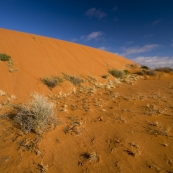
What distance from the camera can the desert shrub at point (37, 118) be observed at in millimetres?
4461

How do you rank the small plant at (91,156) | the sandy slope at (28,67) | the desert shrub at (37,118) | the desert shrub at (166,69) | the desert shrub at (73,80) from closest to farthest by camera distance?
the small plant at (91,156)
the desert shrub at (37,118)
the sandy slope at (28,67)
the desert shrub at (73,80)
the desert shrub at (166,69)

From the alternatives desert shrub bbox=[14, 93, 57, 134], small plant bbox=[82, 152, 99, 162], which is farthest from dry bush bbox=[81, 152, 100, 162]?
desert shrub bbox=[14, 93, 57, 134]

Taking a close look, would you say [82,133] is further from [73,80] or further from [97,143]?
[73,80]

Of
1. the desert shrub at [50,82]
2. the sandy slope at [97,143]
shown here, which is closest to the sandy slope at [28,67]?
the desert shrub at [50,82]

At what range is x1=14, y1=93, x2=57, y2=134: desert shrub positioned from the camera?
176 inches

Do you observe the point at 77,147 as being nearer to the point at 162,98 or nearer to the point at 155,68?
the point at 162,98

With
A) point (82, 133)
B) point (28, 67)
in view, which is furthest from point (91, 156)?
point (28, 67)

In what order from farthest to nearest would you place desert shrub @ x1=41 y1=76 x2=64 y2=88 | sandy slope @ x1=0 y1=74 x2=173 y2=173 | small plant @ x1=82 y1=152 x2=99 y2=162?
desert shrub @ x1=41 y1=76 x2=64 y2=88 < small plant @ x1=82 y1=152 x2=99 y2=162 < sandy slope @ x1=0 y1=74 x2=173 y2=173

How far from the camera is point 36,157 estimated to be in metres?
3.52

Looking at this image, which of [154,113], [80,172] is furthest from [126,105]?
[80,172]

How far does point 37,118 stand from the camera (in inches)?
181

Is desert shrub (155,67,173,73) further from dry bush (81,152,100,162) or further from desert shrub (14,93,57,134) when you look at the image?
dry bush (81,152,100,162)

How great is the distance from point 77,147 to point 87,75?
904 centimetres

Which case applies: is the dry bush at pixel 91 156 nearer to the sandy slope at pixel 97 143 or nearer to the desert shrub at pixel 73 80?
the sandy slope at pixel 97 143
